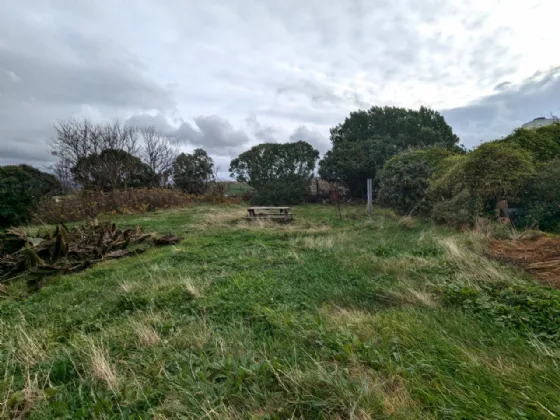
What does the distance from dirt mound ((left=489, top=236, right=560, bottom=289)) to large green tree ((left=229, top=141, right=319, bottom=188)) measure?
44.9 ft

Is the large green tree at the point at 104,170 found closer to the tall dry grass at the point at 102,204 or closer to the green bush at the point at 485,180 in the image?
the tall dry grass at the point at 102,204

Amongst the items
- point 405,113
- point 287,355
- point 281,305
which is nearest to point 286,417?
point 287,355

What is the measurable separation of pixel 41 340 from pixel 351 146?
17057 mm

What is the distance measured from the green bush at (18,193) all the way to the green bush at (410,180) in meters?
15.2

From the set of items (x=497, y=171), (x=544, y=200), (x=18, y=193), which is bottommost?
(x=544, y=200)

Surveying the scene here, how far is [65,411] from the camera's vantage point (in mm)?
1687

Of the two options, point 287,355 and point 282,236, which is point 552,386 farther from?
point 282,236

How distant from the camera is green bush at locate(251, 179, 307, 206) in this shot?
1738 cm

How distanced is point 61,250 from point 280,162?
14010mm

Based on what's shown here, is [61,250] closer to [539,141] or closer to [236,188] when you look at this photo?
[539,141]

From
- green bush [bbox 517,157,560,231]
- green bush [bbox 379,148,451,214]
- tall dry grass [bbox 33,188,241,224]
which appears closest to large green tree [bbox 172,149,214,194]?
tall dry grass [bbox 33,188,241,224]

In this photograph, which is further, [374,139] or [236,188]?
[236,188]

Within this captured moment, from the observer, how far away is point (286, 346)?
7.39 ft

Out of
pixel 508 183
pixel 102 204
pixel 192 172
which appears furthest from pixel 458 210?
pixel 192 172
